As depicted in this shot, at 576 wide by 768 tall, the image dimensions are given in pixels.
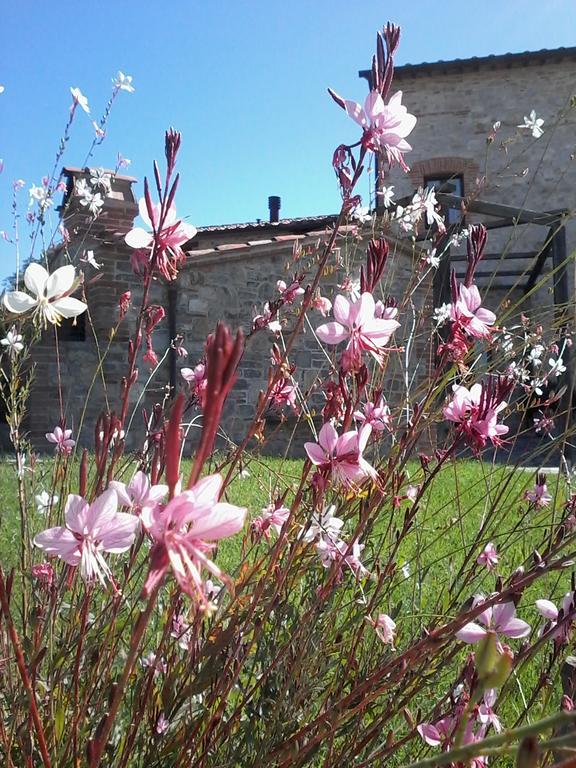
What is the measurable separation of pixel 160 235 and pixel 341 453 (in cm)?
38

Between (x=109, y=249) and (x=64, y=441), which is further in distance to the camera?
(x=109, y=249)

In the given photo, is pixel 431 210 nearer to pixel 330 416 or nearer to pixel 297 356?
pixel 330 416

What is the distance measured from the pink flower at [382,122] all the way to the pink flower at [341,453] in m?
0.40

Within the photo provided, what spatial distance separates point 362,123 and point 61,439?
1260mm

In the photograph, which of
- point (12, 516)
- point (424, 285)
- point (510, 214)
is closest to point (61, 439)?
point (12, 516)

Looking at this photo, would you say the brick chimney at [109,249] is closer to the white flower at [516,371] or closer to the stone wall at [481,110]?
the white flower at [516,371]

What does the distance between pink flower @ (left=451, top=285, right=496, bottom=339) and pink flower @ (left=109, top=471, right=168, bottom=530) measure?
587mm

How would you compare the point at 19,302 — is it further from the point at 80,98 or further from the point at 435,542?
the point at 435,542

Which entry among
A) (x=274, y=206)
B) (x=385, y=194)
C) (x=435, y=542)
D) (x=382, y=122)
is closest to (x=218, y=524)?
(x=382, y=122)

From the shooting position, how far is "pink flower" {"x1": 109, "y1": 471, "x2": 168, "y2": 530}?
0.58 meters

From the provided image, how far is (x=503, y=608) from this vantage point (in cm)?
100

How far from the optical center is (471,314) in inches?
43.0

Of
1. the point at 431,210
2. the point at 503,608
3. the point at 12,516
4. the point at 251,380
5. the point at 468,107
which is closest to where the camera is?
the point at 503,608

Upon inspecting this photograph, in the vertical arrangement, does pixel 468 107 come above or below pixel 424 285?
above
